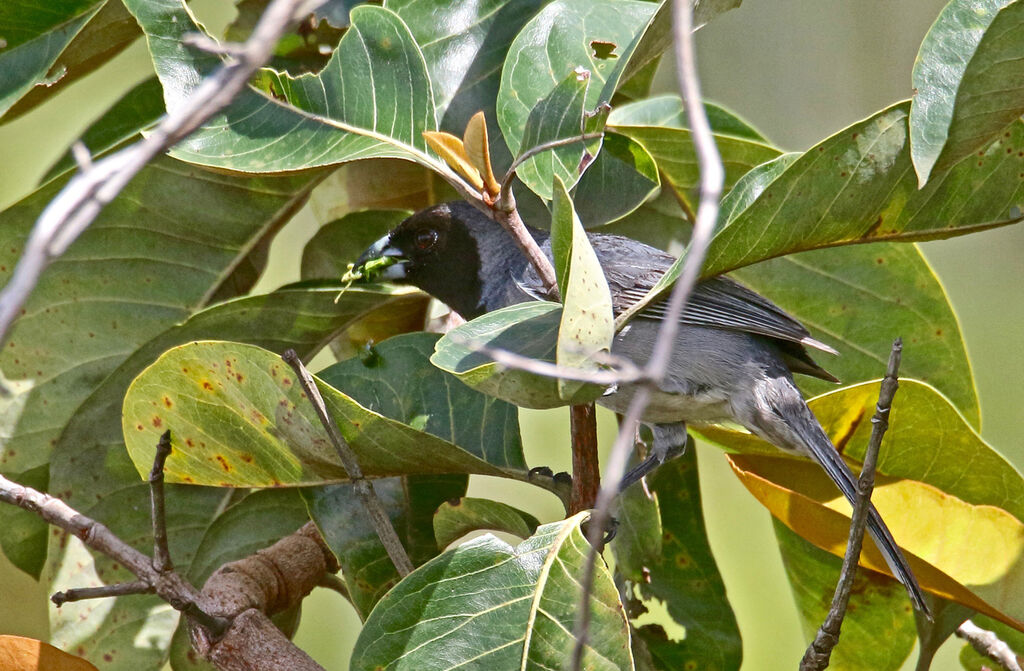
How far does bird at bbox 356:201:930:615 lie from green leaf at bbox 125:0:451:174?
2.04 feet

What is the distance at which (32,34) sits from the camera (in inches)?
83.4

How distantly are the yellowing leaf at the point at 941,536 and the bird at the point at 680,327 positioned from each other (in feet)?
1.61

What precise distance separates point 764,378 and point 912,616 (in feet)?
2.30

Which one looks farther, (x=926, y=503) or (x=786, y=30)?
(x=786, y=30)

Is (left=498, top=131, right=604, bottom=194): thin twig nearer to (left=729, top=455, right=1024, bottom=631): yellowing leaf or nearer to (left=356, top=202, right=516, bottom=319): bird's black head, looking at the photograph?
(left=729, top=455, right=1024, bottom=631): yellowing leaf

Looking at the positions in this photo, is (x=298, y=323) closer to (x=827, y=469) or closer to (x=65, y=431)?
(x=65, y=431)

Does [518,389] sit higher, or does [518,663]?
[518,389]

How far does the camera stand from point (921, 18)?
5.04m

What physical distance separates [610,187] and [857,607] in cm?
104

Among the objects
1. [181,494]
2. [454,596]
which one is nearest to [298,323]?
[181,494]

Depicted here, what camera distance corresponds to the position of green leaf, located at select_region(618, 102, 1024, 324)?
1.57 m

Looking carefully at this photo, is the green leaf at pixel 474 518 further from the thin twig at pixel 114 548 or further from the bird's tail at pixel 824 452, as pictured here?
the bird's tail at pixel 824 452

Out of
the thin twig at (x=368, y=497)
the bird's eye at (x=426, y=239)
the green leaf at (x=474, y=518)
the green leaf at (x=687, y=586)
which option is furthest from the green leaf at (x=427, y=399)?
the bird's eye at (x=426, y=239)

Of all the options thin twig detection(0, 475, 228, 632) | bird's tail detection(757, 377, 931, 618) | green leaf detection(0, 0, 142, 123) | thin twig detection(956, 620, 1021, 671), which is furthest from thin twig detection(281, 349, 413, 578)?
thin twig detection(956, 620, 1021, 671)
